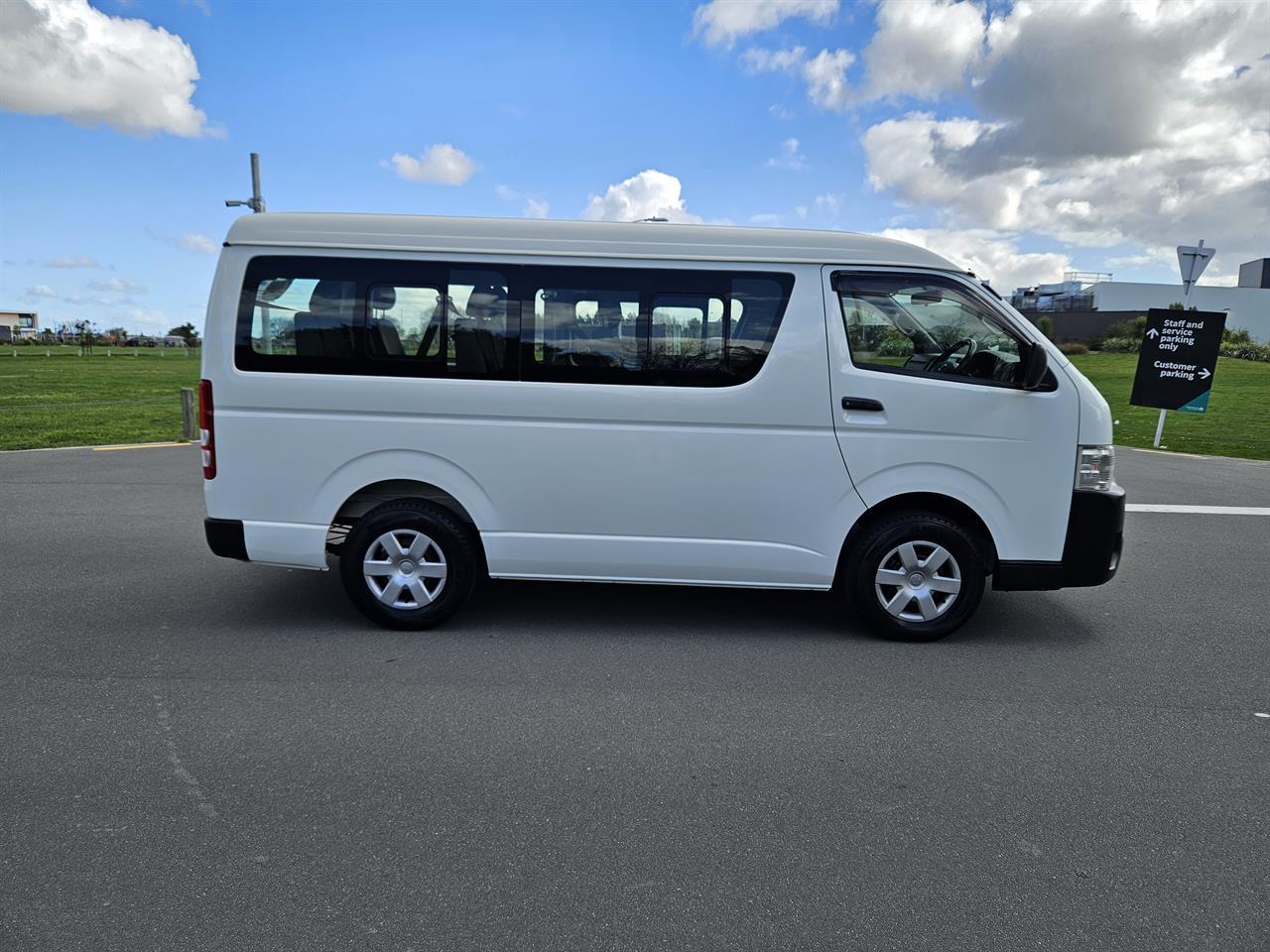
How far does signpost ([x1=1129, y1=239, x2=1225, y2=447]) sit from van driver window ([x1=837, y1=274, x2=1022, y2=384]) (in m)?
10.7

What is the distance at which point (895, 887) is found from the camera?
266 centimetres

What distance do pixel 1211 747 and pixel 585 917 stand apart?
2831mm

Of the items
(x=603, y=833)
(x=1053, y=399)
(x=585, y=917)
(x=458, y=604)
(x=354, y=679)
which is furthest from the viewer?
(x=458, y=604)

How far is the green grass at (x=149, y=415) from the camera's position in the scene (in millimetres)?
13773

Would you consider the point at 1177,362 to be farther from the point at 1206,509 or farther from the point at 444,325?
the point at 444,325

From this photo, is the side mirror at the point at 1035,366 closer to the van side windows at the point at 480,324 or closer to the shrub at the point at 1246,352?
the van side windows at the point at 480,324

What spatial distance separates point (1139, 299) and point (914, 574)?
8838cm

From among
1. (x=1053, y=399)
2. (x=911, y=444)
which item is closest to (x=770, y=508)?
(x=911, y=444)

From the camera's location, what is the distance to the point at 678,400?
4680 millimetres

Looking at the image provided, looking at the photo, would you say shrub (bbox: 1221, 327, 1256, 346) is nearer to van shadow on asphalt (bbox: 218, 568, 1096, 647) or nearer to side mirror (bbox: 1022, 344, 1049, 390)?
van shadow on asphalt (bbox: 218, 568, 1096, 647)

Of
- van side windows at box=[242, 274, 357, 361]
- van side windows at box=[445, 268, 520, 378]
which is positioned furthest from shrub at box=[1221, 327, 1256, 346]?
van side windows at box=[242, 274, 357, 361]

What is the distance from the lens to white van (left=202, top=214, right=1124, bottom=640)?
15.3ft

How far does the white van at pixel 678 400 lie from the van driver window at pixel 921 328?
0.04ft

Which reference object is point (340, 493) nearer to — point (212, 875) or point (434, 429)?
point (434, 429)
